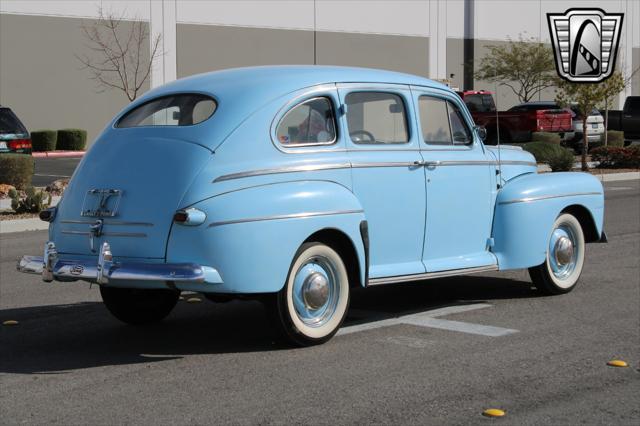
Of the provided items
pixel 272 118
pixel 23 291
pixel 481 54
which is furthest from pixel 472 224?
pixel 481 54

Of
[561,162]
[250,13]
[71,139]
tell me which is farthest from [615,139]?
[71,139]

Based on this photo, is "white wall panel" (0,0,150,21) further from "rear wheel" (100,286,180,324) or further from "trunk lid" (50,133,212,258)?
"trunk lid" (50,133,212,258)

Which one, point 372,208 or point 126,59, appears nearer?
point 372,208

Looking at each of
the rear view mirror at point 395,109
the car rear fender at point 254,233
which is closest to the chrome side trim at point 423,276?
the car rear fender at point 254,233

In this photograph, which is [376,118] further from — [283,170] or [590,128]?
[590,128]

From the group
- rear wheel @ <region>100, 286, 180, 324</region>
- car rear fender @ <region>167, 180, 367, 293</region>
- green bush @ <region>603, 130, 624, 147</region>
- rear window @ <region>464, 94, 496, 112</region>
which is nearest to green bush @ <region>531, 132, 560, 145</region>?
green bush @ <region>603, 130, 624, 147</region>

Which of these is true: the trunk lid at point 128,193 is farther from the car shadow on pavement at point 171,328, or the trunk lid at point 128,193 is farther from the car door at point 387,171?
the car door at point 387,171

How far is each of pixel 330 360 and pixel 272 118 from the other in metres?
1.77

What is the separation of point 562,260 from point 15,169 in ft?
46.5

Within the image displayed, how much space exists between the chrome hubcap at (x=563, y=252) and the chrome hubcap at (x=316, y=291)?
2775 millimetres

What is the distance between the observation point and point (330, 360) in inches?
282

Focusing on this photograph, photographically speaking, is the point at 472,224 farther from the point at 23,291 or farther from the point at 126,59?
the point at 126,59

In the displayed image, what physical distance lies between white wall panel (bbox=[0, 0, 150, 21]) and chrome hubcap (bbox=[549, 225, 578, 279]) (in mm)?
32187

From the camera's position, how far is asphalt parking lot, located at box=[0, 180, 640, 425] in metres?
5.96
